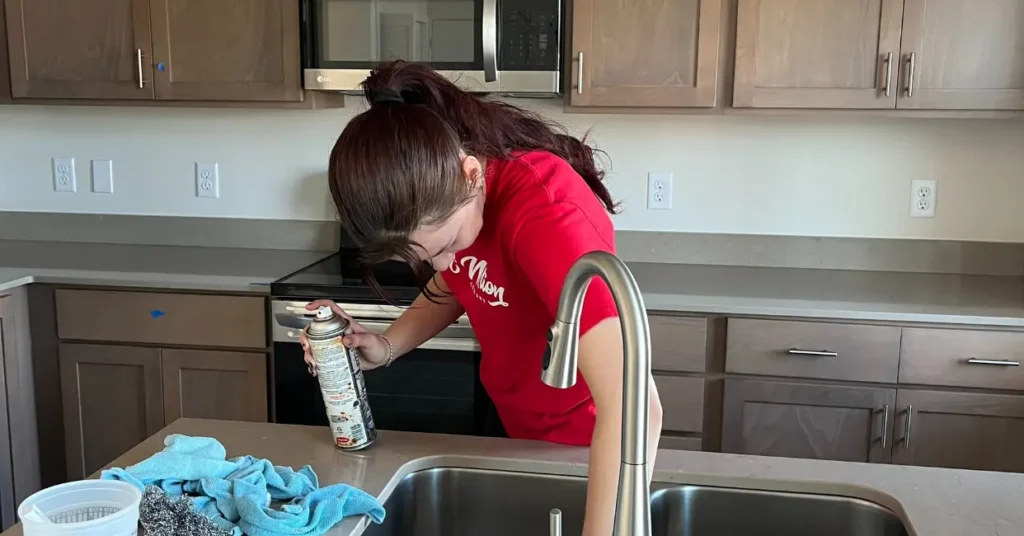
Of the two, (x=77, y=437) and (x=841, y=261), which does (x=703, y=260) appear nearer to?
(x=841, y=261)

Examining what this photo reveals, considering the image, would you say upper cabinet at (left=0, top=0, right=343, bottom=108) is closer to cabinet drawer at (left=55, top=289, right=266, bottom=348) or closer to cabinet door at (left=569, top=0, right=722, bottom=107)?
cabinet drawer at (left=55, top=289, right=266, bottom=348)

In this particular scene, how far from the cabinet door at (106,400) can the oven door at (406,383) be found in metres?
0.39

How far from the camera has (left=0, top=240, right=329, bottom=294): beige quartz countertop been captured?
230 cm

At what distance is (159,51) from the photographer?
2.48m

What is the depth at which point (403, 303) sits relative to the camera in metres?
2.10

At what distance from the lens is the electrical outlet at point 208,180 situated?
2.83 m

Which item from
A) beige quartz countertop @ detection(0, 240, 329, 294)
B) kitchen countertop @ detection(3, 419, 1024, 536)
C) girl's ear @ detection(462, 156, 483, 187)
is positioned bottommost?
kitchen countertop @ detection(3, 419, 1024, 536)

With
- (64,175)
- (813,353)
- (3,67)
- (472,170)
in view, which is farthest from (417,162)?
(64,175)

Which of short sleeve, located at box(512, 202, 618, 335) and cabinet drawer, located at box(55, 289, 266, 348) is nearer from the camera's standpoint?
short sleeve, located at box(512, 202, 618, 335)

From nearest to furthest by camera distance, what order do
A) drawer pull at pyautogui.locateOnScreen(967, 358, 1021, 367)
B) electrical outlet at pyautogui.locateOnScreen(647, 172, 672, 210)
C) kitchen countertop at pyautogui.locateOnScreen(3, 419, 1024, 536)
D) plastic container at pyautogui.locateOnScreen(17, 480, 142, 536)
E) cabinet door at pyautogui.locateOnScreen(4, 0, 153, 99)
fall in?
plastic container at pyautogui.locateOnScreen(17, 480, 142, 536), kitchen countertop at pyautogui.locateOnScreen(3, 419, 1024, 536), drawer pull at pyautogui.locateOnScreen(967, 358, 1021, 367), cabinet door at pyautogui.locateOnScreen(4, 0, 153, 99), electrical outlet at pyautogui.locateOnScreen(647, 172, 672, 210)

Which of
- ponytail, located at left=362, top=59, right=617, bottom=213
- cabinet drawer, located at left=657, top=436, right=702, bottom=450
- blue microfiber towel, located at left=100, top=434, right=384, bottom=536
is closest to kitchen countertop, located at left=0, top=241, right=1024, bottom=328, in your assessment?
cabinet drawer, located at left=657, top=436, right=702, bottom=450

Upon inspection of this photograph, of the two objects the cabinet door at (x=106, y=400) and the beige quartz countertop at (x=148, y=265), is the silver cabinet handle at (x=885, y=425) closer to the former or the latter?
the beige quartz countertop at (x=148, y=265)

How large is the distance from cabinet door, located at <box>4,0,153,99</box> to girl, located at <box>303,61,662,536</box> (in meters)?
1.67

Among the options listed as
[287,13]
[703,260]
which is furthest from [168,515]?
[703,260]
